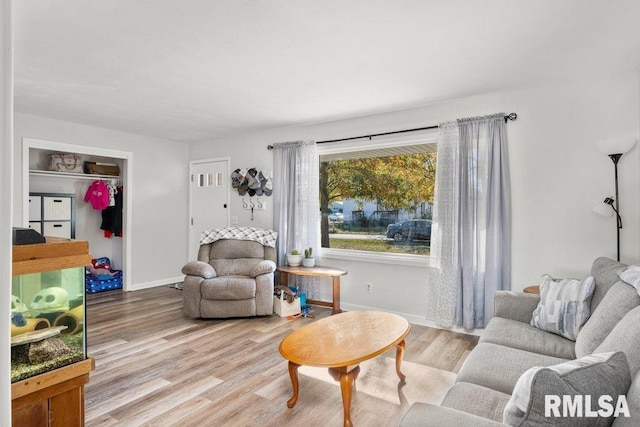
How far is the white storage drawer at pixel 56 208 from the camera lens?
4965 millimetres

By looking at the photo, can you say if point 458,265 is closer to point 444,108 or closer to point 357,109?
point 444,108

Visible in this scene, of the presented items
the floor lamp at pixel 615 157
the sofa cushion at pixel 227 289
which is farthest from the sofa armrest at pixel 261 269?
the floor lamp at pixel 615 157

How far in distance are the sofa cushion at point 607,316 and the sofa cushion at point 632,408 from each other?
0.90 metres

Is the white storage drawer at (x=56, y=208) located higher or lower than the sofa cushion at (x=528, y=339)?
higher

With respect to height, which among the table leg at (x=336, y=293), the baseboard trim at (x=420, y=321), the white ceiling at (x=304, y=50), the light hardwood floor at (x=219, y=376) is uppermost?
the white ceiling at (x=304, y=50)

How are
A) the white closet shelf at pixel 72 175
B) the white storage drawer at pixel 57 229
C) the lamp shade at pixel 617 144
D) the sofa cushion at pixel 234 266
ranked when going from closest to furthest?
the lamp shade at pixel 617 144 < the sofa cushion at pixel 234 266 < the white closet shelf at pixel 72 175 < the white storage drawer at pixel 57 229

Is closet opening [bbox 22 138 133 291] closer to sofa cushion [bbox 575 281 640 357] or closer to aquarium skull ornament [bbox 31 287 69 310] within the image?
aquarium skull ornament [bbox 31 287 69 310]

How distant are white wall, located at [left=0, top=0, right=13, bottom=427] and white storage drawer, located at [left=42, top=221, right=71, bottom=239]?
5.49 m

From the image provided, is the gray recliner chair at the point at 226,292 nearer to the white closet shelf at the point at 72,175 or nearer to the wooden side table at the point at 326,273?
the wooden side table at the point at 326,273

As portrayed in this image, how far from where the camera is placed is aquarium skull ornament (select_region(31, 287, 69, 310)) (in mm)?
1223

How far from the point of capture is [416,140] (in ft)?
13.0

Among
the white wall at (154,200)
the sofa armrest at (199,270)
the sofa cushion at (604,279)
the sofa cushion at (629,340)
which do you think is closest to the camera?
the sofa cushion at (629,340)

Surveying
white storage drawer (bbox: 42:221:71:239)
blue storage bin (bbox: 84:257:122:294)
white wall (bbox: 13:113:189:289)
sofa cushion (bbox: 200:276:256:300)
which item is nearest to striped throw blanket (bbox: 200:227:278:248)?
sofa cushion (bbox: 200:276:256:300)

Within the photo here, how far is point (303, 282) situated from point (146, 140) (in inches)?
129
